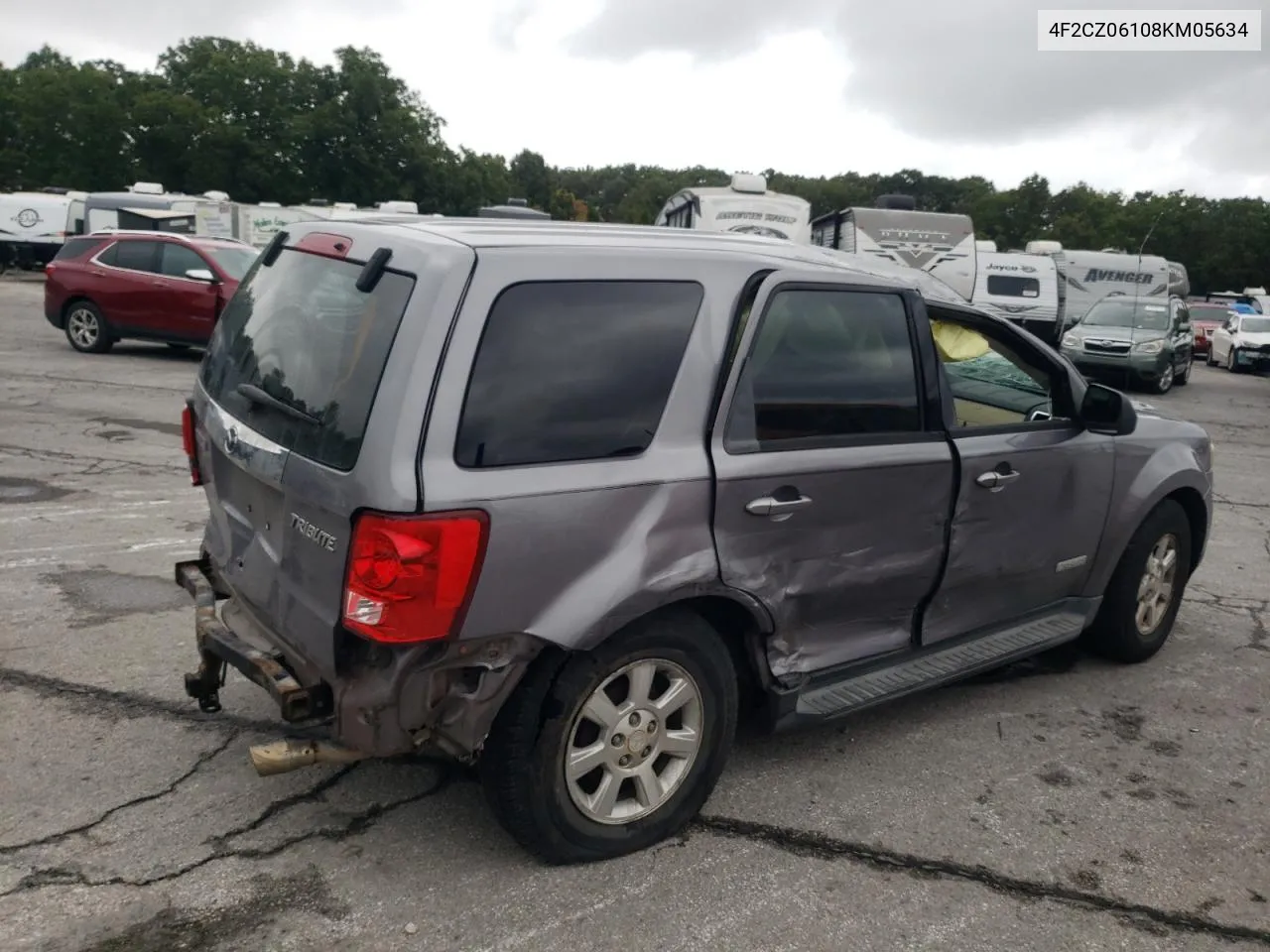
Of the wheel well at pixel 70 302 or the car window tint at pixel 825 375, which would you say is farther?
the wheel well at pixel 70 302

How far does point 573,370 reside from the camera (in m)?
3.11

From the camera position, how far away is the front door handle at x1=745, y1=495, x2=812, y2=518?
132 inches

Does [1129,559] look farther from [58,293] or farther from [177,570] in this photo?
[58,293]

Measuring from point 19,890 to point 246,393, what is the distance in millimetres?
1495

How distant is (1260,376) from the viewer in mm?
24953

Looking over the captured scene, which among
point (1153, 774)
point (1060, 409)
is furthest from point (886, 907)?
point (1060, 409)

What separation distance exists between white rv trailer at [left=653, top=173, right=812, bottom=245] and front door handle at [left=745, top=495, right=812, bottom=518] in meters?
15.3

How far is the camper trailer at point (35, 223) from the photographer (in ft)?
104

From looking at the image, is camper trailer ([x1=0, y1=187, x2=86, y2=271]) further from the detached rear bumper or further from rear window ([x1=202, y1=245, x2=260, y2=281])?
the detached rear bumper

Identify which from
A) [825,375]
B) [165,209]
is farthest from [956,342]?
[165,209]

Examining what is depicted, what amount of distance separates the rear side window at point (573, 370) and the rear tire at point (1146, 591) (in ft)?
8.82

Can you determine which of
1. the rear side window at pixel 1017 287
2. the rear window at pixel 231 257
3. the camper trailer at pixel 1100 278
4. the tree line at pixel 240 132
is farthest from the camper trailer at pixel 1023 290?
the tree line at pixel 240 132

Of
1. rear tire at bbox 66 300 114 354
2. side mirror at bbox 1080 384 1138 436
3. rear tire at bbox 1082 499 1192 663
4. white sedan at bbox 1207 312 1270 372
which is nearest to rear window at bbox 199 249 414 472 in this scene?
side mirror at bbox 1080 384 1138 436

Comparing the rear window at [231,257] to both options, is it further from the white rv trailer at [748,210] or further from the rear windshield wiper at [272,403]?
the rear windshield wiper at [272,403]
